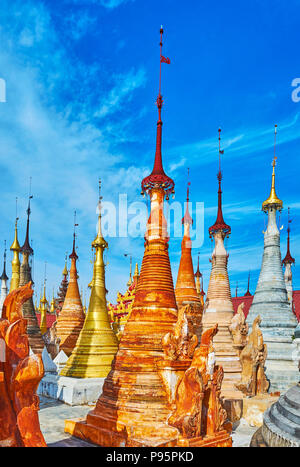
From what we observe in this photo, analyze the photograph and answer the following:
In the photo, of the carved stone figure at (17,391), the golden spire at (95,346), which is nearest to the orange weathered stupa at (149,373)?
the carved stone figure at (17,391)

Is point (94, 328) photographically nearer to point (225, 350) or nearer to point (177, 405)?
point (225, 350)

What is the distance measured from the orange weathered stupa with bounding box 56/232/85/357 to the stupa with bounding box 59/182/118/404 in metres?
6.27

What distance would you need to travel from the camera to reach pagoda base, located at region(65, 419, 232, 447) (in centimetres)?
861

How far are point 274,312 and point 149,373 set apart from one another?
12057mm

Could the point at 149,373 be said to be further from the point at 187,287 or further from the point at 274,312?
the point at 274,312

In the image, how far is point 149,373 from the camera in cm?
1012

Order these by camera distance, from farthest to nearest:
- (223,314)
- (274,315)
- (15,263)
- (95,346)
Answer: (15,263), (274,315), (223,314), (95,346)

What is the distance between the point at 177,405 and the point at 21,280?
19.0 metres

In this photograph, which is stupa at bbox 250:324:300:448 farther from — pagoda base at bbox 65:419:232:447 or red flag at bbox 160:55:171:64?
red flag at bbox 160:55:171:64

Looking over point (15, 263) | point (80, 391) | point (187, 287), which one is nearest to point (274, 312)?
point (187, 287)

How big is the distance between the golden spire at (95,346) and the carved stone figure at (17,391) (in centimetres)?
984

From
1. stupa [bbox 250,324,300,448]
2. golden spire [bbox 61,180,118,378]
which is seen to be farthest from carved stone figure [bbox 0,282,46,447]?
golden spire [bbox 61,180,118,378]

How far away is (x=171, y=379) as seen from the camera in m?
9.83
